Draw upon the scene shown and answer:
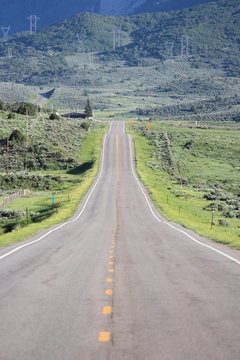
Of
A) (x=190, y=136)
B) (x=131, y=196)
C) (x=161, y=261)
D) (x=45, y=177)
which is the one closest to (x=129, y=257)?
(x=161, y=261)

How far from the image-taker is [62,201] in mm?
57812

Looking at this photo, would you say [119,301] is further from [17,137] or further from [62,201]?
[17,137]

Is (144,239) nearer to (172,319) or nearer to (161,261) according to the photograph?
(161,261)

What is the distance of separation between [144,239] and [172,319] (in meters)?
16.9

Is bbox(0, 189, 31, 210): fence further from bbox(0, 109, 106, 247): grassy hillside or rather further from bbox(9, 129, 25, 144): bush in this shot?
bbox(9, 129, 25, 144): bush

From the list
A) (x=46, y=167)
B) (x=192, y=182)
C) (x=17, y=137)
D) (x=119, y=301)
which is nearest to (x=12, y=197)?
(x=46, y=167)


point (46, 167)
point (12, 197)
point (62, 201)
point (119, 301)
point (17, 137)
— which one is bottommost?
point (12, 197)

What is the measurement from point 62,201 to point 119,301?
45.2 metres

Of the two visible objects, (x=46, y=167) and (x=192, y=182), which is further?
(x=46, y=167)

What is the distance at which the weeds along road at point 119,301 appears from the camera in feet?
31.7

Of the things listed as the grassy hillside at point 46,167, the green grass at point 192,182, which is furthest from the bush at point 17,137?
the green grass at point 192,182

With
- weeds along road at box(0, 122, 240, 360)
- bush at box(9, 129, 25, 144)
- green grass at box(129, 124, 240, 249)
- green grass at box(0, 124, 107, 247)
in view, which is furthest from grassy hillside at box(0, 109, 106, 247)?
weeds along road at box(0, 122, 240, 360)

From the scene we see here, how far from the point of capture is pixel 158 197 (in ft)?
193

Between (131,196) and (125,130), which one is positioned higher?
Result: (125,130)
